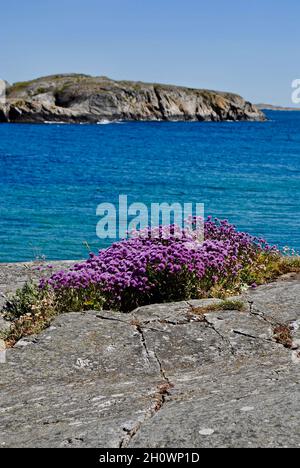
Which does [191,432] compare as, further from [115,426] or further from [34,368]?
[34,368]

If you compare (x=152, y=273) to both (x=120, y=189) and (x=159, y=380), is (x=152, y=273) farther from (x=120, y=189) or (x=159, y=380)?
(x=120, y=189)

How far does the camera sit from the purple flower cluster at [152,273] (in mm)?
10070

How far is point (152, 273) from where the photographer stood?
10359 mm

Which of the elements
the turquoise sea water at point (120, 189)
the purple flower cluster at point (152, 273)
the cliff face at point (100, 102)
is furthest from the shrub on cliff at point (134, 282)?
the cliff face at point (100, 102)

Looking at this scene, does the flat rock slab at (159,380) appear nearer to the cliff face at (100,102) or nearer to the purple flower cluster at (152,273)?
the purple flower cluster at (152,273)

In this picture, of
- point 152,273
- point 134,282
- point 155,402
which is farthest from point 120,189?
point 155,402

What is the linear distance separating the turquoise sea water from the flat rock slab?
279 inches

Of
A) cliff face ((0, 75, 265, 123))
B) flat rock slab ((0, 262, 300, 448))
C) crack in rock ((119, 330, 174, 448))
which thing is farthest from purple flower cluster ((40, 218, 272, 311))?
cliff face ((0, 75, 265, 123))

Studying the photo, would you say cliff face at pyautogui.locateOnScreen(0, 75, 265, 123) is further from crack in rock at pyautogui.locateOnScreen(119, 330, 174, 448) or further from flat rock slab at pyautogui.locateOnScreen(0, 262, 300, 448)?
crack in rock at pyautogui.locateOnScreen(119, 330, 174, 448)

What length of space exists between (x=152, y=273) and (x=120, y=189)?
31.0m

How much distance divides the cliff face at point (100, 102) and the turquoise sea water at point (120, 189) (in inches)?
3009

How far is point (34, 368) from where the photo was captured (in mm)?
7738
